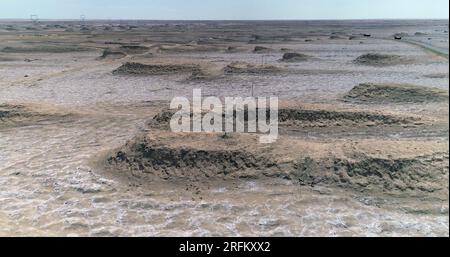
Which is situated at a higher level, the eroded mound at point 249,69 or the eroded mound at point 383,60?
the eroded mound at point 383,60

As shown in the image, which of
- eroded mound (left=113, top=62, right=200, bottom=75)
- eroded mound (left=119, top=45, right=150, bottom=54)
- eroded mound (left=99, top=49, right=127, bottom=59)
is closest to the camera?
eroded mound (left=113, top=62, right=200, bottom=75)

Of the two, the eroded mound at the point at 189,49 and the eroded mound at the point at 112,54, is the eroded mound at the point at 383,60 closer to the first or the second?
the eroded mound at the point at 189,49

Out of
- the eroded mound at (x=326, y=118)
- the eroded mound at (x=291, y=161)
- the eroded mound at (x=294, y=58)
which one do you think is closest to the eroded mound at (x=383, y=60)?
the eroded mound at (x=294, y=58)

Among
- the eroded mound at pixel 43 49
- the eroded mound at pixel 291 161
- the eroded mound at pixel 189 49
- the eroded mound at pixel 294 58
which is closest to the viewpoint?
the eroded mound at pixel 291 161

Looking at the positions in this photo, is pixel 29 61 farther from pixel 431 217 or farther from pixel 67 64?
pixel 431 217

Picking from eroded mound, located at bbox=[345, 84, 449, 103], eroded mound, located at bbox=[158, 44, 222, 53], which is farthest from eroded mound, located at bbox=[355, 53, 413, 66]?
eroded mound, located at bbox=[158, 44, 222, 53]

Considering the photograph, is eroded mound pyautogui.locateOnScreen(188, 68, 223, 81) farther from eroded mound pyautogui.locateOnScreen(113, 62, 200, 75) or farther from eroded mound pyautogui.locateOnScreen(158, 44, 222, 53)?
eroded mound pyautogui.locateOnScreen(158, 44, 222, 53)
